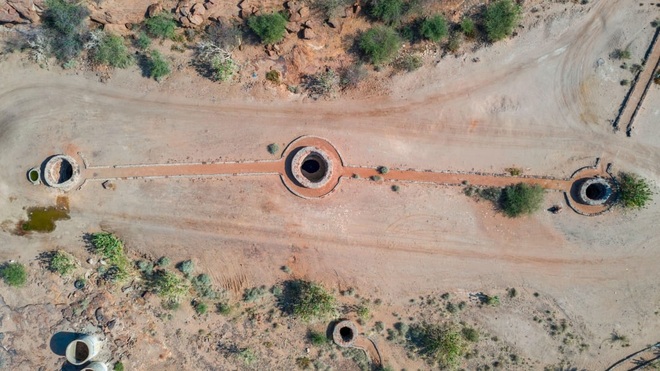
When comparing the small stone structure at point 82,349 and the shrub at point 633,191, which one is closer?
the shrub at point 633,191

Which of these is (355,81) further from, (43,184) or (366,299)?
(43,184)

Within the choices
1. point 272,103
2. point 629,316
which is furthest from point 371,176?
point 629,316

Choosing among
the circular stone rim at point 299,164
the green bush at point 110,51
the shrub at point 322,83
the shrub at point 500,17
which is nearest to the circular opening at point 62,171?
the green bush at point 110,51

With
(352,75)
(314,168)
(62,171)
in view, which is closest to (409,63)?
(352,75)

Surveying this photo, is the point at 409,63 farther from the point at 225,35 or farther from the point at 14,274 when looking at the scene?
the point at 14,274

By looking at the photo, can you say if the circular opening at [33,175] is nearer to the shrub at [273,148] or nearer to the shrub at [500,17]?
the shrub at [273,148]

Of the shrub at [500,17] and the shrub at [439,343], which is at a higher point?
the shrub at [500,17]

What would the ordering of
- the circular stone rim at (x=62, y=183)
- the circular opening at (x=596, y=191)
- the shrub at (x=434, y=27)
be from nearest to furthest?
the shrub at (x=434, y=27) → the circular stone rim at (x=62, y=183) → the circular opening at (x=596, y=191)
